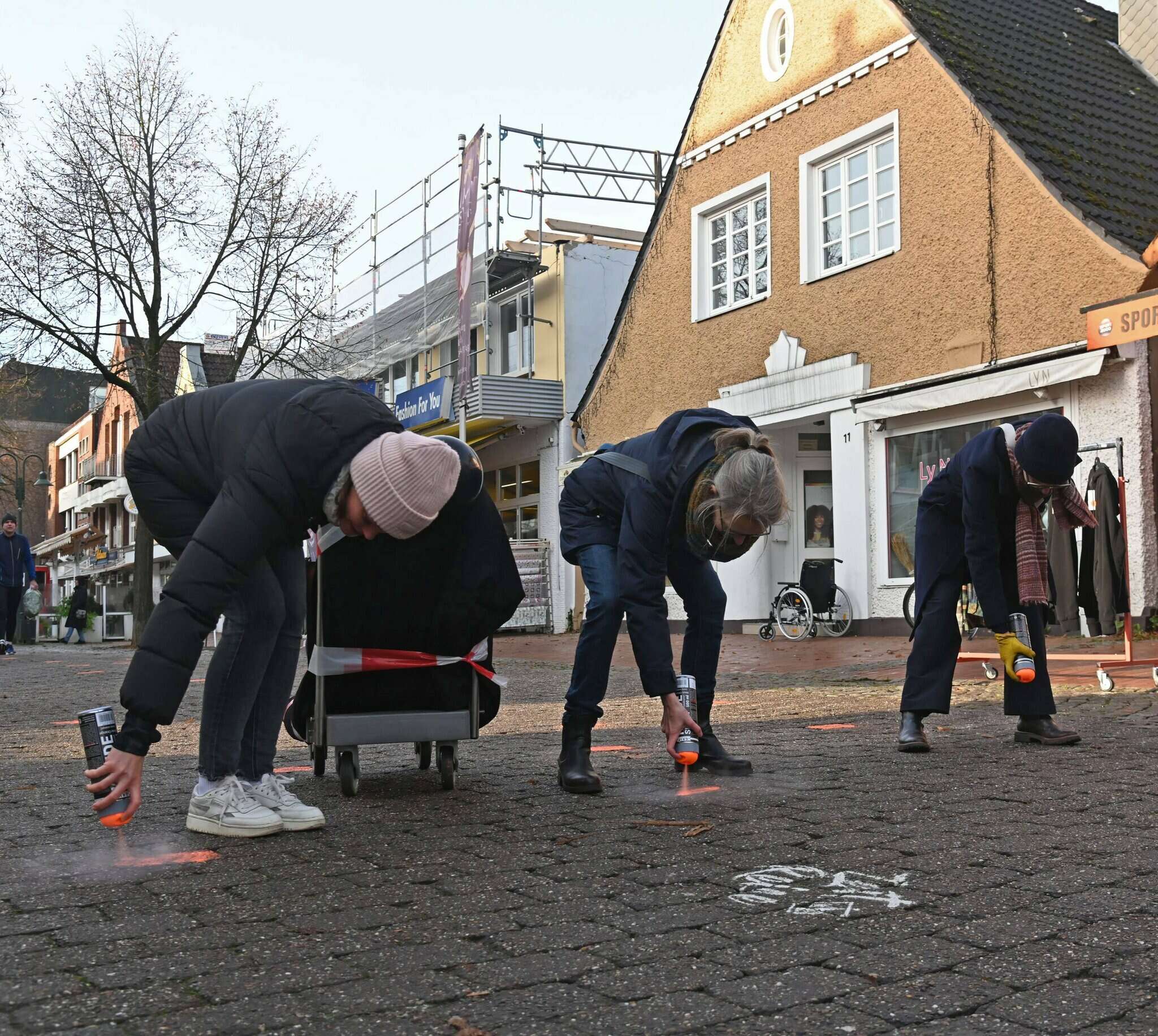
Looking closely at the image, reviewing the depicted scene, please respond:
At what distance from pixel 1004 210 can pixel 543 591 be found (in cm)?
1260

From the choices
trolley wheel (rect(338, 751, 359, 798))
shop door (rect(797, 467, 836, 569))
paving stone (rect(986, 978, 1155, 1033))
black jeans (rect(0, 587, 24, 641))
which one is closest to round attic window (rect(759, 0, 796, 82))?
shop door (rect(797, 467, 836, 569))

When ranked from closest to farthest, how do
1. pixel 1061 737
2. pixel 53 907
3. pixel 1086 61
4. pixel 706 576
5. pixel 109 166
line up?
pixel 53 907 < pixel 706 576 < pixel 1061 737 < pixel 1086 61 < pixel 109 166

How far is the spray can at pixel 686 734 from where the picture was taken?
4.46 metres

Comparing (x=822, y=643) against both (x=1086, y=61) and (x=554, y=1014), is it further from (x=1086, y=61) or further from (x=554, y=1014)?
(x=554, y=1014)

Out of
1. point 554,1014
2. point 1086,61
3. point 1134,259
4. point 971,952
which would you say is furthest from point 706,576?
point 1086,61

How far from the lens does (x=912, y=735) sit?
5.62 metres

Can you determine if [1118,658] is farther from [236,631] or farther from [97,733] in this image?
[97,733]

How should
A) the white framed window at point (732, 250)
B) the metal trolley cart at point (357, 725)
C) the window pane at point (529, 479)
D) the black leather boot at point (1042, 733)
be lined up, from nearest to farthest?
the metal trolley cart at point (357, 725) → the black leather boot at point (1042, 733) → the white framed window at point (732, 250) → the window pane at point (529, 479)

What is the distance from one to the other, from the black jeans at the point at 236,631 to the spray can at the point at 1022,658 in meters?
3.13

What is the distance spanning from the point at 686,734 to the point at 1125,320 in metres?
5.89

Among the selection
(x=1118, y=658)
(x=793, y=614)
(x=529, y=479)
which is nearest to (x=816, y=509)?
(x=793, y=614)

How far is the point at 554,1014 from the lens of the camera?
2.27 metres

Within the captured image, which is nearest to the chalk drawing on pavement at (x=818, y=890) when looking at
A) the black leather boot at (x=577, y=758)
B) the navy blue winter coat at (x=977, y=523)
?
the black leather boot at (x=577, y=758)

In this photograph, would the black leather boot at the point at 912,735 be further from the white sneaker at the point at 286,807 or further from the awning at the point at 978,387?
the awning at the point at 978,387
